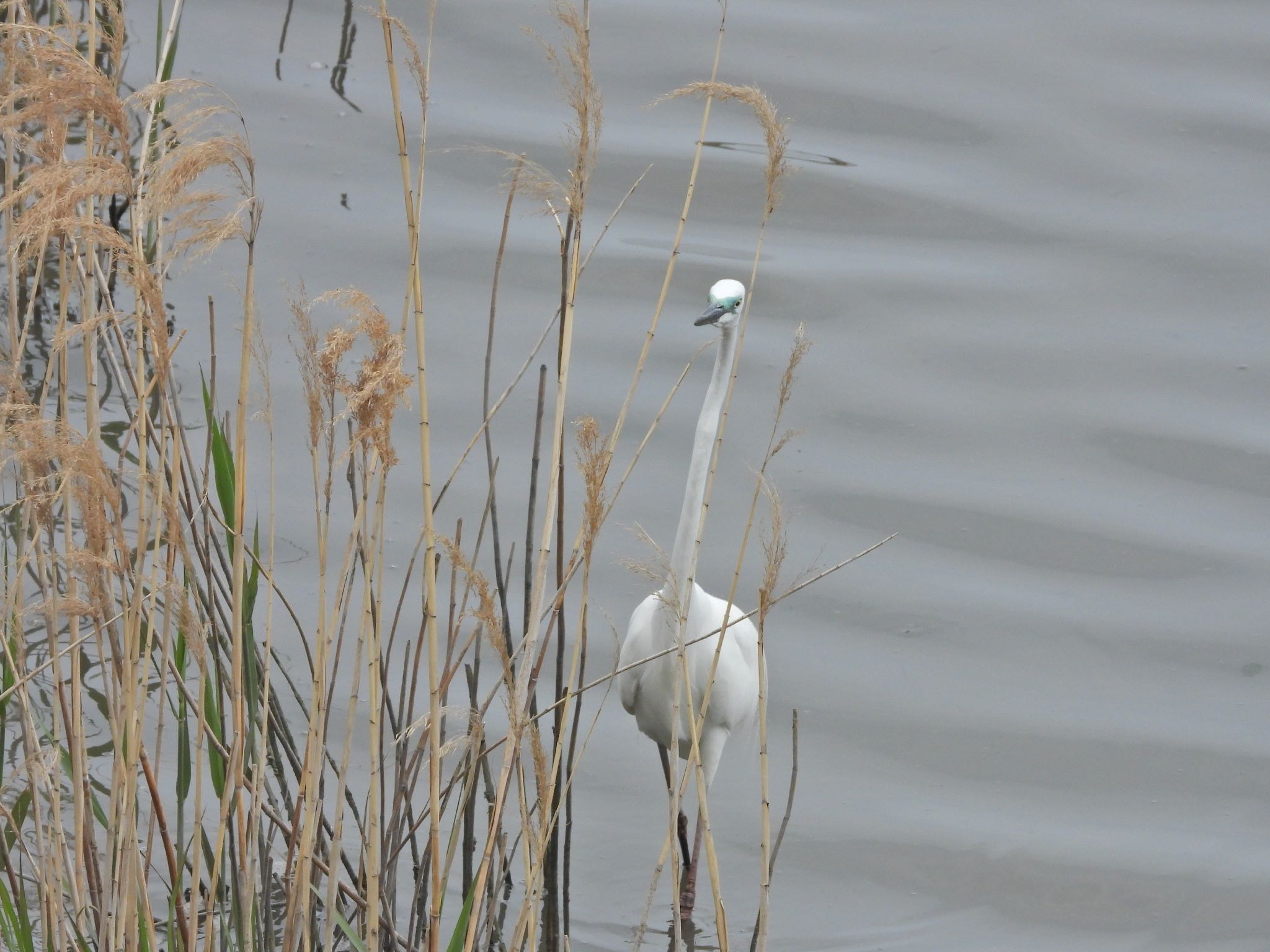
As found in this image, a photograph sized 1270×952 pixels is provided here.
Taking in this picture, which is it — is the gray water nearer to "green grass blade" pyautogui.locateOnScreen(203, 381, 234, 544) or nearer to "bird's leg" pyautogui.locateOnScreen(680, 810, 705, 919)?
"bird's leg" pyautogui.locateOnScreen(680, 810, 705, 919)

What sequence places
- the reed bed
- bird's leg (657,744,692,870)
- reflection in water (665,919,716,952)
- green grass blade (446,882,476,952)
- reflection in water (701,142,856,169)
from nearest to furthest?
the reed bed, green grass blade (446,882,476,952), reflection in water (665,919,716,952), bird's leg (657,744,692,870), reflection in water (701,142,856,169)

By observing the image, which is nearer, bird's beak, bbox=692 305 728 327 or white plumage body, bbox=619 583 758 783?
bird's beak, bbox=692 305 728 327

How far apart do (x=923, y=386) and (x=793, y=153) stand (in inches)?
55.1

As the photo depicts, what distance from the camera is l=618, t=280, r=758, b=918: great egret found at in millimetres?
3021

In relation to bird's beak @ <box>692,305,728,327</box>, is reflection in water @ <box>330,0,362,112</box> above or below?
above

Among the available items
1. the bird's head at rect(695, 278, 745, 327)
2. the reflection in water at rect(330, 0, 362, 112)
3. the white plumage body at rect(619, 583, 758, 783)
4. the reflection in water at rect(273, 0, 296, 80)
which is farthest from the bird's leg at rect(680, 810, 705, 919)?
the reflection in water at rect(273, 0, 296, 80)

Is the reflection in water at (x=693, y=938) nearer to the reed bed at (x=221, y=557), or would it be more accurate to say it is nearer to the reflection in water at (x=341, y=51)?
the reed bed at (x=221, y=557)

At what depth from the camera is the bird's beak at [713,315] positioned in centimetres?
289

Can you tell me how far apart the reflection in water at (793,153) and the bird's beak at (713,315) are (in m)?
3.04

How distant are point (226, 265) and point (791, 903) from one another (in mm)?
3008

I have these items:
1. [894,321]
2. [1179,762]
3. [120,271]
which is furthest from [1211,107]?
[120,271]

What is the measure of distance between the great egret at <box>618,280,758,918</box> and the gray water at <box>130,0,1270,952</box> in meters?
0.24

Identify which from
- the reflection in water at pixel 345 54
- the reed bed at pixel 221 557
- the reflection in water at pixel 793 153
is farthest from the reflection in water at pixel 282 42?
the reed bed at pixel 221 557

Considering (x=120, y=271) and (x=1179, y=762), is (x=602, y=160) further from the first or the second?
(x=120, y=271)
